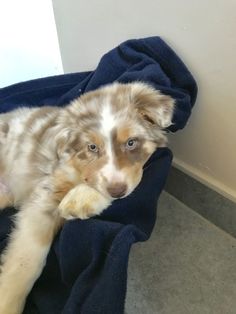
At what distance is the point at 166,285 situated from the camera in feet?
6.56

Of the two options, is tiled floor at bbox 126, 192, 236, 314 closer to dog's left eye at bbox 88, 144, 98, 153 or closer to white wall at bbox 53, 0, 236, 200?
white wall at bbox 53, 0, 236, 200

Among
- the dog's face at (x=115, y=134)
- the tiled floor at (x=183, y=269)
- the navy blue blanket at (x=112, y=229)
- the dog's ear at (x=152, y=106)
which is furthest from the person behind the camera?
the tiled floor at (x=183, y=269)

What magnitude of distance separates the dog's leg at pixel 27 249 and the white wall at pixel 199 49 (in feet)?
2.67

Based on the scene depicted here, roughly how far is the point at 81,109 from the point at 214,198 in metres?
0.88

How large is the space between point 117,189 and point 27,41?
1.72m

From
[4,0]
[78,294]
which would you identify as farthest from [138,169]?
[4,0]

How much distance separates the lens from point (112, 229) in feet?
5.33

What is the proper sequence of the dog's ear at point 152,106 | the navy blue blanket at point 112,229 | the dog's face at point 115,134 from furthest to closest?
the dog's ear at point 152,106 < the dog's face at point 115,134 < the navy blue blanket at point 112,229

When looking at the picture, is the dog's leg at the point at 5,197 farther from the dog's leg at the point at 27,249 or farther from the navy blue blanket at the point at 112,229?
the dog's leg at the point at 27,249

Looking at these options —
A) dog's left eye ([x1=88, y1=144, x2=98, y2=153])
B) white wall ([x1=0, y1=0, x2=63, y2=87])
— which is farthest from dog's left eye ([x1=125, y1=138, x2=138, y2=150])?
white wall ([x1=0, y1=0, x2=63, y2=87])

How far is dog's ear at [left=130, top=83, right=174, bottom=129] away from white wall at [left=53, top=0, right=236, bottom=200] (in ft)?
0.95

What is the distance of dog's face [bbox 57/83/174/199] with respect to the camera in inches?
64.2

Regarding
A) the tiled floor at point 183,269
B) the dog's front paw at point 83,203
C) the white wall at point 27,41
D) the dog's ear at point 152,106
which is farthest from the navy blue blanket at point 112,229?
the white wall at point 27,41

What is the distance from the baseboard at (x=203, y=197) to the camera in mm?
2180
